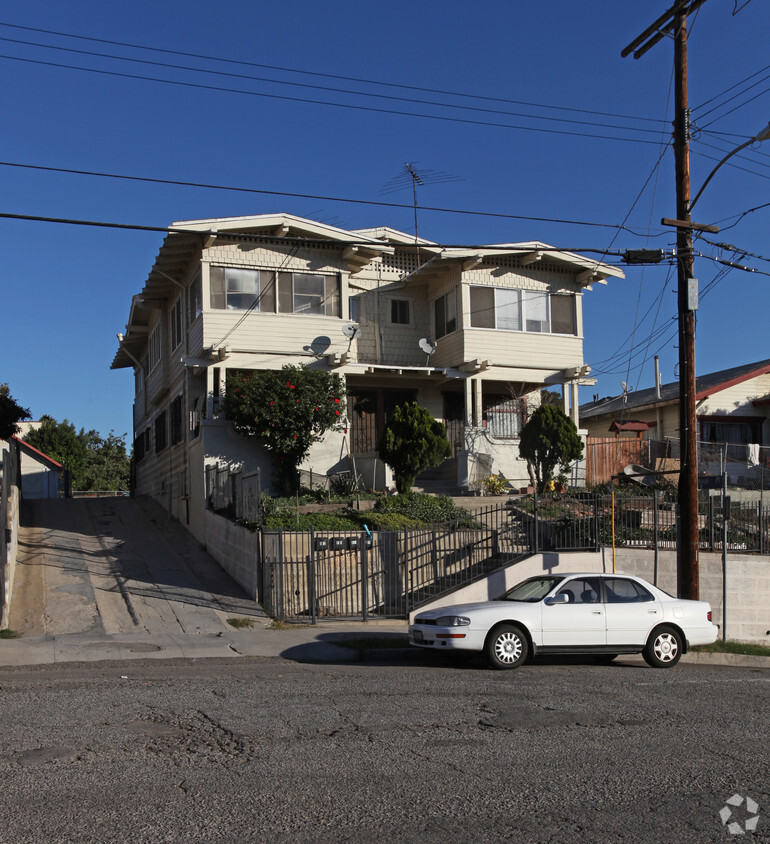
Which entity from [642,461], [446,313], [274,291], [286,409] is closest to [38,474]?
[274,291]

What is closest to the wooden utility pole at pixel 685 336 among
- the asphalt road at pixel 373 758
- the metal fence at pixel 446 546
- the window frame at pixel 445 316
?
the metal fence at pixel 446 546

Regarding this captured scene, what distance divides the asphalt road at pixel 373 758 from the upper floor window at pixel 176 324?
16.6 metres

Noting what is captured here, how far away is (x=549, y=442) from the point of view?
22.2 meters

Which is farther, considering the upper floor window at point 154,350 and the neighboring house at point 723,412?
the neighboring house at point 723,412

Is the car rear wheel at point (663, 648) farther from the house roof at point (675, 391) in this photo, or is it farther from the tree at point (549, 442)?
the house roof at point (675, 391)

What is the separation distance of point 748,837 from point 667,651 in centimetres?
800

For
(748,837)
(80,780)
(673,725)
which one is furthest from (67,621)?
(748,837)

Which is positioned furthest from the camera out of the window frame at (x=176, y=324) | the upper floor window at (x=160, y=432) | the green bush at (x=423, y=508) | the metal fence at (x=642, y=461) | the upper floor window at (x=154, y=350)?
the upper floor window at (x=154, y=350)

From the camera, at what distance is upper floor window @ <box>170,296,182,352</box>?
86.6 feet

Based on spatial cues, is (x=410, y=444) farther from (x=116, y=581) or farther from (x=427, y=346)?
(x=116, y=581)

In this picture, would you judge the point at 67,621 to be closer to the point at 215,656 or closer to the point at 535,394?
the point at 215,656

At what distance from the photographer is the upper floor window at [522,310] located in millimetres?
26547

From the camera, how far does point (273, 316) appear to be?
23.8m

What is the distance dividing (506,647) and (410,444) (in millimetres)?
9208
